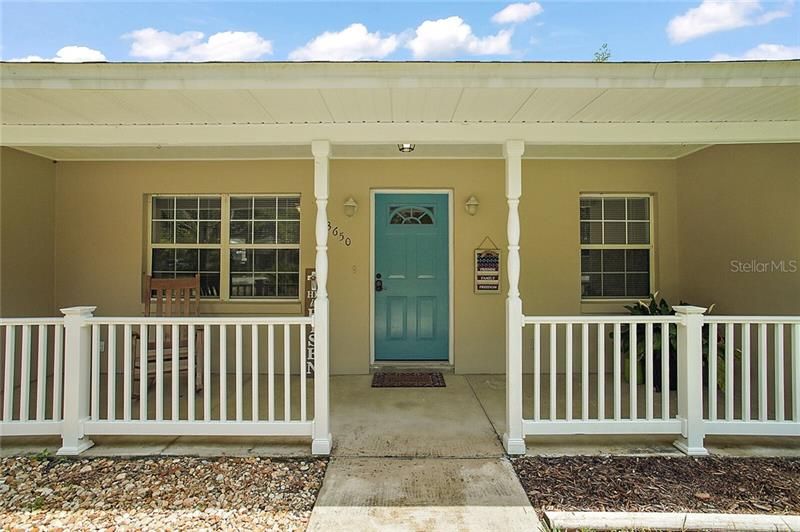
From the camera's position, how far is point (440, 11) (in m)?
5.95

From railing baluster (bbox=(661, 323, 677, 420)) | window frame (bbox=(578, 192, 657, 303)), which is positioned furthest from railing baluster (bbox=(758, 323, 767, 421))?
window frame (bbox=(578, 192, 657, 303))

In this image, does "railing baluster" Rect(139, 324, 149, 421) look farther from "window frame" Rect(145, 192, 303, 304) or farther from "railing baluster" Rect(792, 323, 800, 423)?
"railing baluster" Rect(792, 323, 800, 423)

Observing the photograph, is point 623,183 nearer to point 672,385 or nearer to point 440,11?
point 672,385

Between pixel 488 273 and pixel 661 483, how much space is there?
2.60 metres

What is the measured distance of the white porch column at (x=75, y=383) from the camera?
299 cm

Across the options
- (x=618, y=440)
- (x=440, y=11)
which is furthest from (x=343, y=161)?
(x=618, y=440)

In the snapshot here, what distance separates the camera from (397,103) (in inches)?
106

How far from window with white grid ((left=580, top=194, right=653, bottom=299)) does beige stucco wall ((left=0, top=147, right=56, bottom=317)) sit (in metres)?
5.65

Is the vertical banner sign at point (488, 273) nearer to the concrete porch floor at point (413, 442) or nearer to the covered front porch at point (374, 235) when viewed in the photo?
the covered front porch at point (374, 235)

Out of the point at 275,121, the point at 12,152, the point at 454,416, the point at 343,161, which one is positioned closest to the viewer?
the point at 275,121

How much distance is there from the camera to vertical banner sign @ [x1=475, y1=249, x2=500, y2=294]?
484cm

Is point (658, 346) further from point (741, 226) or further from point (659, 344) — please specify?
point (741, 226)

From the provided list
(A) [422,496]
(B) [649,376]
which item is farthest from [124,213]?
(B) [649,376]

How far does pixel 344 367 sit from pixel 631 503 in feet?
10.1
